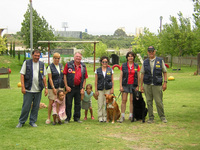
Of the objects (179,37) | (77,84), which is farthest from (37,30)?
(77,84)

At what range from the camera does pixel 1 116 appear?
10773 mm

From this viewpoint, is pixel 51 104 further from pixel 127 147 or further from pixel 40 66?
pixel 127 147

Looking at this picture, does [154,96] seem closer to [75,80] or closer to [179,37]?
[75,80]

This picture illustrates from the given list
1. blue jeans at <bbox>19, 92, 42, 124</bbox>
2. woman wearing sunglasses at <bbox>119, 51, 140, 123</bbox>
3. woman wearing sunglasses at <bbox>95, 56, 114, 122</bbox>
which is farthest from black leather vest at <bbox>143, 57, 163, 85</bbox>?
blue jeans at <bbox>19, 92, 42, 124</bbox>

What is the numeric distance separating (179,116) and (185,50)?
1409 inches

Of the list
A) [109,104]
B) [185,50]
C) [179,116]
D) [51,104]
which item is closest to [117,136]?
[109,104]

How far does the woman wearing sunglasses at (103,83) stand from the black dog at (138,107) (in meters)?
0.76

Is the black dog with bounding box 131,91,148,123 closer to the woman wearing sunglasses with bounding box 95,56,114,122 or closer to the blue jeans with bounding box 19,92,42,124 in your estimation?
the woman wearing sunglasses with bounding box 95,56,114,122

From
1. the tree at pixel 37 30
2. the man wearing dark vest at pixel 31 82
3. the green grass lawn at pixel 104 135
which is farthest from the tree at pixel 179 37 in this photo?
the man wearing dark vest at pixel 31 82

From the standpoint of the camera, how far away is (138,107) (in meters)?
9.55

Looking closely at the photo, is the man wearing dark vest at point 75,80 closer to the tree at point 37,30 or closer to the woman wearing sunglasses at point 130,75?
the woman wearing sunglasses at point 130,75

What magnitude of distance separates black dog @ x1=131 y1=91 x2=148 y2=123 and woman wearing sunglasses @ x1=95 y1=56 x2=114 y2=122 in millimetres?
755

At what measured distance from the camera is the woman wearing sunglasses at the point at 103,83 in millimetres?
9617

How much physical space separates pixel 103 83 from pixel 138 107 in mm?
1204
